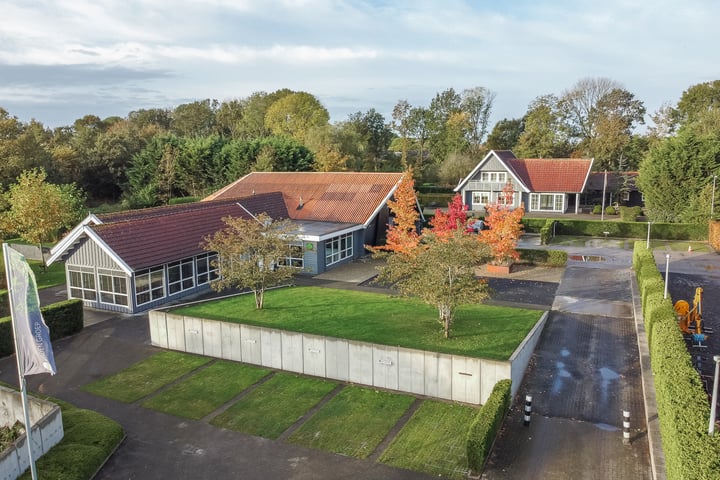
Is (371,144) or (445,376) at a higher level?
(371,144)

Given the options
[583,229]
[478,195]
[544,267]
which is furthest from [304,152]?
[544,267]

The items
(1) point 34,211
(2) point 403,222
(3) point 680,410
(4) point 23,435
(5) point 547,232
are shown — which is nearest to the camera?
(3) point 680,410

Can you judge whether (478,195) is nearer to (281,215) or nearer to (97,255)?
(281,215)

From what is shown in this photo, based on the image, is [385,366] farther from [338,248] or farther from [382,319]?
[338,248]

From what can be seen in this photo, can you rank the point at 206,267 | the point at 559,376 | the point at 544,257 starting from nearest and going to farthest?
the point at 559,376
the point at 206,267
the point at 544,257

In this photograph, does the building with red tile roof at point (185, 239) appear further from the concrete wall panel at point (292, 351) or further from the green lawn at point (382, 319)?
the concrete wall panel at point (292, 351)

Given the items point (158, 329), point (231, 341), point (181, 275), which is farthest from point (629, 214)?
point (158, 329)

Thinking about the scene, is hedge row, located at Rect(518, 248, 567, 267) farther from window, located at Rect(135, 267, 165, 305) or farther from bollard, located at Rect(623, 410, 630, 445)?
window, located at Rect(135, 267, 165, 305)
